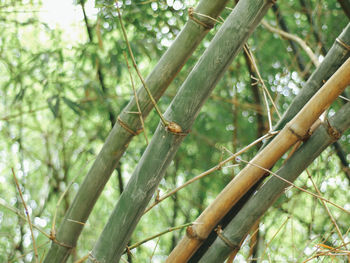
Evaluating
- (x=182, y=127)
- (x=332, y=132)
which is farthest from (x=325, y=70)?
(x=182, y=127)

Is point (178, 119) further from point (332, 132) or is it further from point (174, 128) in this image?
point (332, 132)

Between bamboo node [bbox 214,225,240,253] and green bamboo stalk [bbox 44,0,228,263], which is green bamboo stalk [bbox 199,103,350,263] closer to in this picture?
bamboo node [bbox 214,225,240,253]

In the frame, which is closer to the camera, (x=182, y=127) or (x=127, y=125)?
(x=182, y=127)

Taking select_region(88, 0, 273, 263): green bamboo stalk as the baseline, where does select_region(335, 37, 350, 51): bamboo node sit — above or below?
above

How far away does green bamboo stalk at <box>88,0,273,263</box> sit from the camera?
71 cm

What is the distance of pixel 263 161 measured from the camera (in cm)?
71

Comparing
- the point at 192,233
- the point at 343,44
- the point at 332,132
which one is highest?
the point at 343,44

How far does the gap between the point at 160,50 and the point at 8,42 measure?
1056mm

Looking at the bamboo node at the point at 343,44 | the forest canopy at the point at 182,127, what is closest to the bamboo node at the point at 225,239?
the forest canopy at the point at 182,127

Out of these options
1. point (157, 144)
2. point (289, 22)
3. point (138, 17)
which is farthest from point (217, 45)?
point (289, 22)

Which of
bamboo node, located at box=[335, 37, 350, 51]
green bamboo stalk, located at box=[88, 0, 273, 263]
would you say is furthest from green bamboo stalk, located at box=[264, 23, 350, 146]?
green bamboo stalk, located at box=[88, 0, 273, 263]

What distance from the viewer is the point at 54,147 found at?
8.57 ft

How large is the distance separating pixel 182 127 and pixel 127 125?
0.51 ft

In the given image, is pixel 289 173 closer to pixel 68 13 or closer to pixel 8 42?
pixel 68 13
